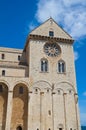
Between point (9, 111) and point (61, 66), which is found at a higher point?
point (61, 66)

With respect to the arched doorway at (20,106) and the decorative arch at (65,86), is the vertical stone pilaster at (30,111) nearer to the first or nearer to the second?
the arched doorway at (20,106)

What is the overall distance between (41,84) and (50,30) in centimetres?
1156

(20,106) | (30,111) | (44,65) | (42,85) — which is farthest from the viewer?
(44,65)

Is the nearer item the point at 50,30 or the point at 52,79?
the point at 52,79

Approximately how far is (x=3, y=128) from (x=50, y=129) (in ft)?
24.3

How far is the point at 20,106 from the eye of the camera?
32.1 m

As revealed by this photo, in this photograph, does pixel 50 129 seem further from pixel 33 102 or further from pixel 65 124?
pixel 33 102

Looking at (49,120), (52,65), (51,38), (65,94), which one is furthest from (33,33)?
(49,120)

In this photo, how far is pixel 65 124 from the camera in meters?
32.6

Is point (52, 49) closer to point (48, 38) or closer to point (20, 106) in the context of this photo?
point (48, 38)

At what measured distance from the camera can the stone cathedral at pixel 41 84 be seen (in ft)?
103

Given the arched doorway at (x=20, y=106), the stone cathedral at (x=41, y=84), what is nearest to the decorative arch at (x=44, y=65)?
the stone cathedral at (x=41, y=84)

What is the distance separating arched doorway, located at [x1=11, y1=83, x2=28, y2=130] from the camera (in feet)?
102

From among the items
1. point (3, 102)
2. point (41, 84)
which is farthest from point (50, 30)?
point (3, 102)
